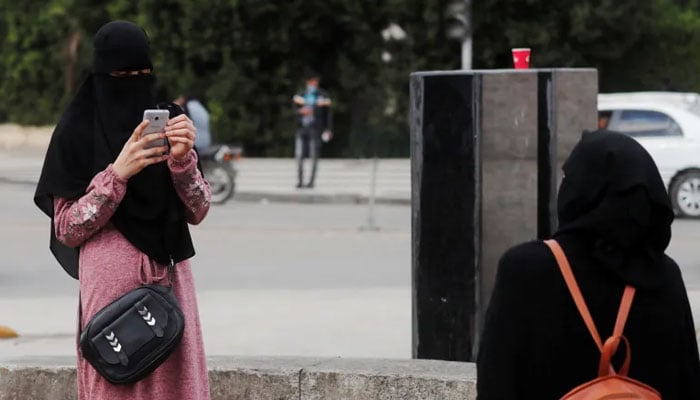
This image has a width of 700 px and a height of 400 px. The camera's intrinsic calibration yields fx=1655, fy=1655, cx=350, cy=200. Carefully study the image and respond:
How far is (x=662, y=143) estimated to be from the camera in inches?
806

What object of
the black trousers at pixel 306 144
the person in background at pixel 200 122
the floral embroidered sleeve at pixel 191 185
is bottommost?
the black trousers at pixel 306 144

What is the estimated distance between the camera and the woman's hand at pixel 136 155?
5.05 metres

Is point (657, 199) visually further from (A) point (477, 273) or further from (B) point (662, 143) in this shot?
(B) point (662, 143)

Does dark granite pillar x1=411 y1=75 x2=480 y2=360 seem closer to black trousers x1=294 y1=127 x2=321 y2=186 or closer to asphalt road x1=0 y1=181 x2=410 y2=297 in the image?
asphalt road x1=0 y1=181 x2=410 y2=297

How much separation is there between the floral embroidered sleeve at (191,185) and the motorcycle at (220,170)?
17.1 m

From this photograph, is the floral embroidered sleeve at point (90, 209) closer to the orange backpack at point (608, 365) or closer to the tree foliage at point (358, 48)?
the orange backpack at point (608, 365)

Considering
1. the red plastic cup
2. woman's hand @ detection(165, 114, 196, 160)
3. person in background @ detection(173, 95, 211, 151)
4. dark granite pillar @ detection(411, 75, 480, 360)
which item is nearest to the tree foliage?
person in background @ detection(173, 95, 211, 151)

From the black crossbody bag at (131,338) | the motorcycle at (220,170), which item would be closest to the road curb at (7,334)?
the black crossbody bag at (131,338)

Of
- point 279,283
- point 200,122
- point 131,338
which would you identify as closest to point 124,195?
point 131,338

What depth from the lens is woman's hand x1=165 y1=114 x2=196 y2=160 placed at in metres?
5.10

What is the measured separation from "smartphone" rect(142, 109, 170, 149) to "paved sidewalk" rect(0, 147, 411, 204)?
1885 cm

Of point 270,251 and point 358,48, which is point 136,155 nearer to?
point 270,251

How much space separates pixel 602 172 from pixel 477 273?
392 centimetres

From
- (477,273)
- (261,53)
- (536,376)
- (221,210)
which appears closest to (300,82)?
(261,53)
